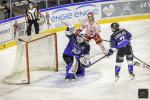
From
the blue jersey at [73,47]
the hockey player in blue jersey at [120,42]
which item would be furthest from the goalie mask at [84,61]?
the hockey player in blue jersey at [120,42]

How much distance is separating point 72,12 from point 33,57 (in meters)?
5.29

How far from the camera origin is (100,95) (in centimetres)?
881

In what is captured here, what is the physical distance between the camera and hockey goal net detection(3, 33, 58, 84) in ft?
32.1

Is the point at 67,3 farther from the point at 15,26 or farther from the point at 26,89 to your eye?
the point at 26,89

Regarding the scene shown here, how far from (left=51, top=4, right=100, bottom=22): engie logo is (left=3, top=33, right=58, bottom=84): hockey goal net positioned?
13.9 feet

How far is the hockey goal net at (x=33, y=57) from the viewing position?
980cm

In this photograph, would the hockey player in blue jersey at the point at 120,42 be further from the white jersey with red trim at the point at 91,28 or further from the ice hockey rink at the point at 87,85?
the white jersey with red trim at the point at 91,28

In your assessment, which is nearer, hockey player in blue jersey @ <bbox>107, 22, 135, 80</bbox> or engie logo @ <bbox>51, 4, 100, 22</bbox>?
hockey player in blue jersey @ <bbox>107, 22, 135, 80</bbox>

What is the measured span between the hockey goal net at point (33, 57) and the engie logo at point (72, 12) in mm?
4249

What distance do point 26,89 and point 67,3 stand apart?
6.83 meters

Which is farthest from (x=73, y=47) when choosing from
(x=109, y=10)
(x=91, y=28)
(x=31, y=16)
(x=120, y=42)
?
(x=109, y=10)

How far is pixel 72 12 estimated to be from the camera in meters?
15.3

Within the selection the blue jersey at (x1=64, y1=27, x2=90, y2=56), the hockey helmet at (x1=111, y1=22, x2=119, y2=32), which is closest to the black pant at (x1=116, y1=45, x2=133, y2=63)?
the hockey helmet at (x1=111, y1=22, x2=119, y2=32)

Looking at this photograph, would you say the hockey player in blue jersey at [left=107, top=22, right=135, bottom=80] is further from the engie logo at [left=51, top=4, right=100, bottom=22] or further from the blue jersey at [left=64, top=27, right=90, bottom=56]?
the engie logo at [left=51, top=4, right=100, bottom=22]
